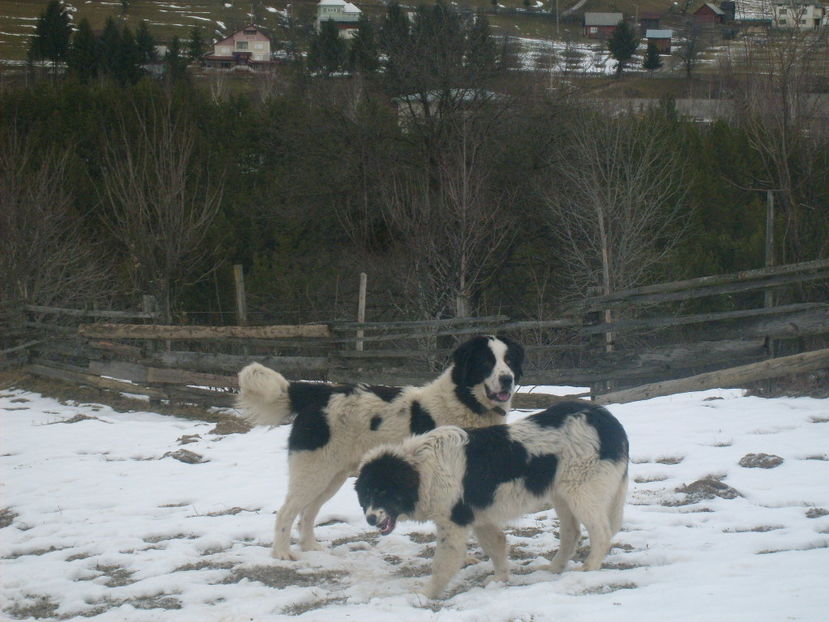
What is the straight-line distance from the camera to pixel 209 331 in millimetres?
12227

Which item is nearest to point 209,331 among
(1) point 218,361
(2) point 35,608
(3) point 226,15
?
(1) point 218,361

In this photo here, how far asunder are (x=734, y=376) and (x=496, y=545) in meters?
5.79

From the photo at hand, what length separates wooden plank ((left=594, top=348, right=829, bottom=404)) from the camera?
975 centimetres

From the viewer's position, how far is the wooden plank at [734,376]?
9750 millimetres

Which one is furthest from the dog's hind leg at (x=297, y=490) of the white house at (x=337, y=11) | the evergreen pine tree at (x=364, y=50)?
the white house at (x=337, y=11)

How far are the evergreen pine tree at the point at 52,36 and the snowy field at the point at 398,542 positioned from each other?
36734 mm

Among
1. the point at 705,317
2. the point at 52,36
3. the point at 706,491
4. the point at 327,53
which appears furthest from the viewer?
the point at 52,36

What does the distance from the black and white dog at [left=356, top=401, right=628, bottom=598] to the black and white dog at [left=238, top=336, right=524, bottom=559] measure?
71cm

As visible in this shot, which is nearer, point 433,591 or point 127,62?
point 433,591

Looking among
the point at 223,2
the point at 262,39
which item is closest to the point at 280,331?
the point at 262,39

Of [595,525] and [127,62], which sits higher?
[127,62]

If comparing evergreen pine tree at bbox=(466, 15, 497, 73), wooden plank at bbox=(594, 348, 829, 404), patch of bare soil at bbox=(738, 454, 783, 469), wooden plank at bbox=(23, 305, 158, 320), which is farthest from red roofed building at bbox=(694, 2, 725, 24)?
patch of bare soil at bbox=(738, 454, 783, 469)

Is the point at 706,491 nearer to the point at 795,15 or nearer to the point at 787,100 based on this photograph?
the point at 787,100

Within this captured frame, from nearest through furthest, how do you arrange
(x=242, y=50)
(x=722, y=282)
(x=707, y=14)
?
(x=722, y=282) → (x=707, y=14) → (x=242, y=50)
